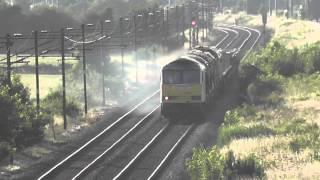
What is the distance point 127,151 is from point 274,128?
23.5 feet

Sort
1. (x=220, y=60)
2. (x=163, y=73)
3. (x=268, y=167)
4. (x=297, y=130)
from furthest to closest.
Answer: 1. (x=220, y=60)
2. (x=163, y=73)
3. (x=297, y=130)
4. (x=268, y=167)

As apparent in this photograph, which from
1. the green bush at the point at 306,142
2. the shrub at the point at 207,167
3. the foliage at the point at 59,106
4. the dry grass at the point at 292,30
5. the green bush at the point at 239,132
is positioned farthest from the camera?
the dry grass at the point at 292,30

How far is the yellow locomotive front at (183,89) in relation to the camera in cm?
3347

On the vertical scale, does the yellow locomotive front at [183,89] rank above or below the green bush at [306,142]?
above

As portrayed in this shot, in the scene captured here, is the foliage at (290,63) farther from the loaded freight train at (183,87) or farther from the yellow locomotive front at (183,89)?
the yellow locomotive front at (183,89)

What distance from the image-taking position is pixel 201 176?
19.2 meters

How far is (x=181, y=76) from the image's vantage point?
33.8m

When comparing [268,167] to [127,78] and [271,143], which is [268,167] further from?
→ [127,78]

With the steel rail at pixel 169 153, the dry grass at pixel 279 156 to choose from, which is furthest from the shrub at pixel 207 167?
the steel rail at pixel 169 153

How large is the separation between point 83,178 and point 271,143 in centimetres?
797

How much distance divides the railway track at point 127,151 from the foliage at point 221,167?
2.73m

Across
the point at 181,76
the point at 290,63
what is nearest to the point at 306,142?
the point at 181,76

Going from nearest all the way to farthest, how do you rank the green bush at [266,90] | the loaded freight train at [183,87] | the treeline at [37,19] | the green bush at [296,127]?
the green bush at [296,127] < the loaded freight train at [183,87] < the green bush at [266,90] < the treeline at [37,19]

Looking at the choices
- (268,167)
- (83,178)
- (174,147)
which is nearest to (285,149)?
(268,167)
